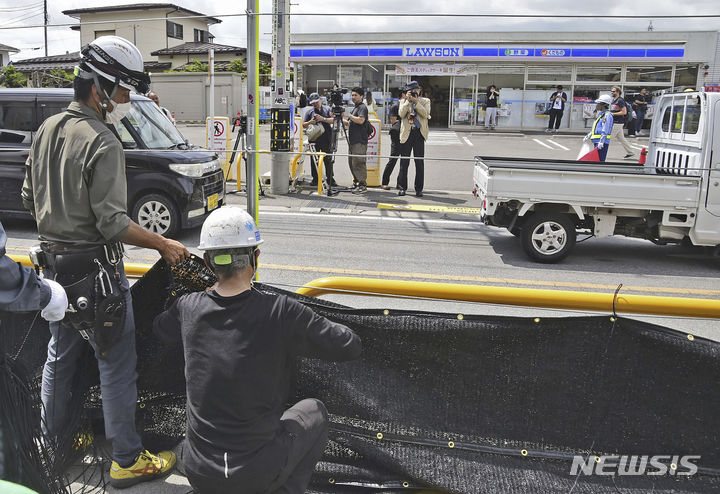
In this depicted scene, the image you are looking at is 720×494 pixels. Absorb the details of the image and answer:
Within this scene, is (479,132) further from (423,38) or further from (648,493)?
(648,493)

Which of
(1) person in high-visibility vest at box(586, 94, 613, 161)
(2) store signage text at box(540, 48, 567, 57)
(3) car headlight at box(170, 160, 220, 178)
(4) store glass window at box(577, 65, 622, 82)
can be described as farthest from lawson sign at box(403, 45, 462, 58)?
(3) car headlight at box(170, 160, 220, 178)

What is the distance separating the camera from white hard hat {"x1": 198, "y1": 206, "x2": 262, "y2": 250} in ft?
8.57

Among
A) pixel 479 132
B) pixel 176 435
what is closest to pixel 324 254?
pixel 176 435

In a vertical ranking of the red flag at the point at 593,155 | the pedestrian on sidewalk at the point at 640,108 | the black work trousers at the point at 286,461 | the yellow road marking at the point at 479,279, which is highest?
the pedestrian on sidewalk at the point at 640,108

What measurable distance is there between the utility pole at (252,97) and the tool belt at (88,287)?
1.21 metres

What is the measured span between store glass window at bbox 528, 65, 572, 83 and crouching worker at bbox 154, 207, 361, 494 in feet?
96.8

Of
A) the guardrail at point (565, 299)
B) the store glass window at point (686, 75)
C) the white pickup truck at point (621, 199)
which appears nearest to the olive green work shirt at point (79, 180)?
the guardrail at point (565, 299)

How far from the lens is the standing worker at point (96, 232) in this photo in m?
2.86

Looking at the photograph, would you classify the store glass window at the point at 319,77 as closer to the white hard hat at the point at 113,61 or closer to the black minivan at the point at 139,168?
the black minivan at the point at 139,168

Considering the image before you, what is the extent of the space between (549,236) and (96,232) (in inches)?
250

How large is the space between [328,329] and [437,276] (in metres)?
5.08

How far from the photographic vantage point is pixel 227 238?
8.57 feet

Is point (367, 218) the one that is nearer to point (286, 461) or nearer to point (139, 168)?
point (139, 168)

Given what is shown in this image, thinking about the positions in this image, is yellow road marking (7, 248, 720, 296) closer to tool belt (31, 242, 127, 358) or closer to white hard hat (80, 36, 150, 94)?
tool belt (31, 242, 127, 358)
